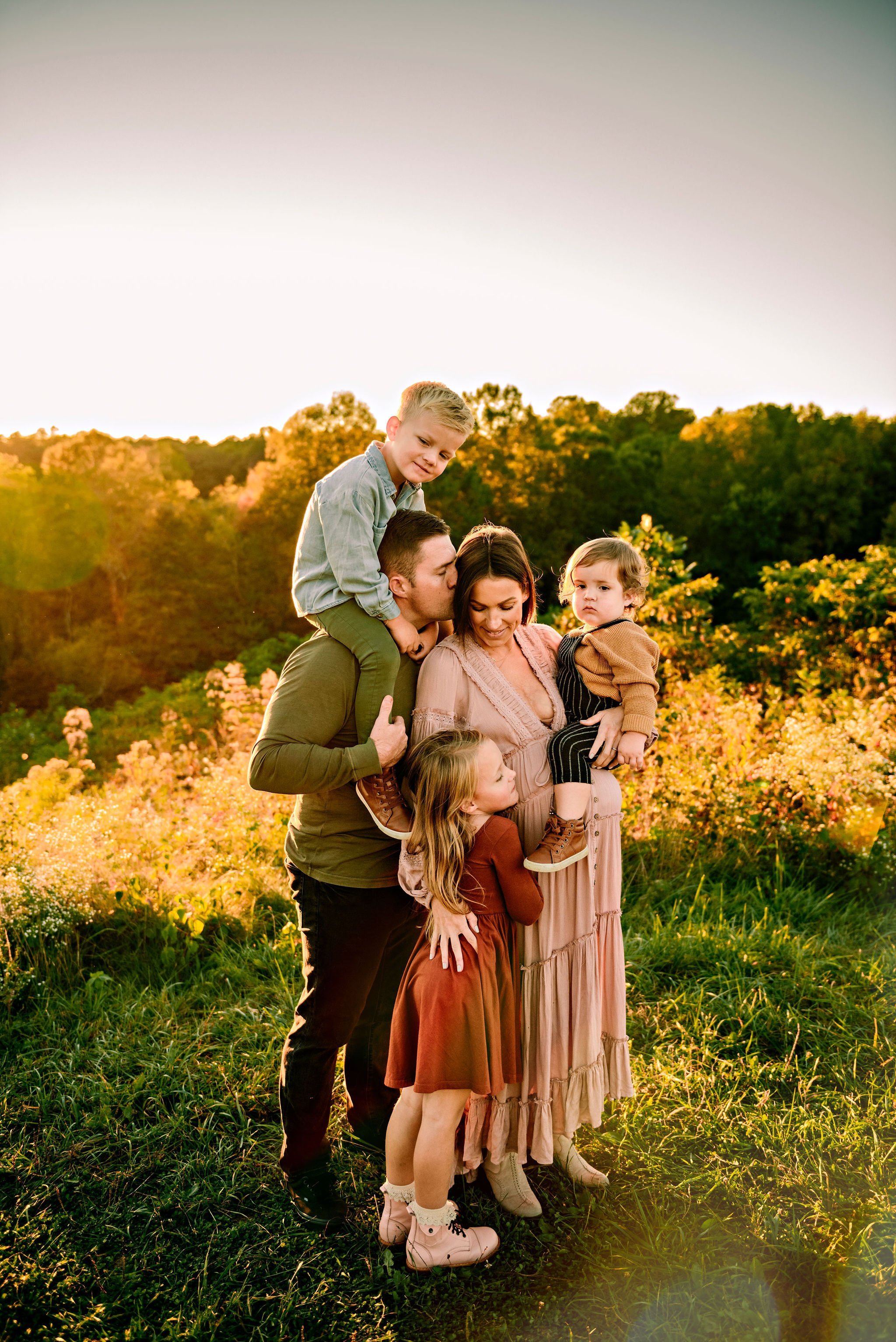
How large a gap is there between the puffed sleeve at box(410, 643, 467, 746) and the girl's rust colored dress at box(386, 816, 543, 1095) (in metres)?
0.30

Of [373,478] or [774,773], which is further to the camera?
[774,773]

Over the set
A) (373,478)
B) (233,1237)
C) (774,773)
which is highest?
(373,478)

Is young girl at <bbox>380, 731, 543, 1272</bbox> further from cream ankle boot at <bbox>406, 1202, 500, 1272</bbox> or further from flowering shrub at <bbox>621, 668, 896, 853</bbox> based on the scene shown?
flowering shrub at <bbox>621, 668, 896, 853</bbox>

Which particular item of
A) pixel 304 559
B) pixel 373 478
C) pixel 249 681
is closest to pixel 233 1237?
pixel 304 559

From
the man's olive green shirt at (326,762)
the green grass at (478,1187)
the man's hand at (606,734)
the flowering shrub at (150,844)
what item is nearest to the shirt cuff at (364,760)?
the man's olive green shirt at (326,762)

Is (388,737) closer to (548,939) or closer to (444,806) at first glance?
(444,806)

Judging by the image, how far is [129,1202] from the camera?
2617mm

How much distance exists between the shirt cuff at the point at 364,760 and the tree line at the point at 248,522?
13683mm

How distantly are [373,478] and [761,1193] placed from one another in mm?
2546

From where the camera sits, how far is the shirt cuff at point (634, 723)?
7.50 feet

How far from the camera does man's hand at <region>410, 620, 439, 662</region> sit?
2.34 m

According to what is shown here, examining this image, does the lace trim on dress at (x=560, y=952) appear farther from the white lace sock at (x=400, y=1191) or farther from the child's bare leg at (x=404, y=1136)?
the white lace sock at (x=400, y=1191)

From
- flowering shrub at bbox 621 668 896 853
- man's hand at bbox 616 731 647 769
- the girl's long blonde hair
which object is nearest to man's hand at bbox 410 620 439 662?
the girl's long blonde hair

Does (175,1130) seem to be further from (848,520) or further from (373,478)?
(848,520)
